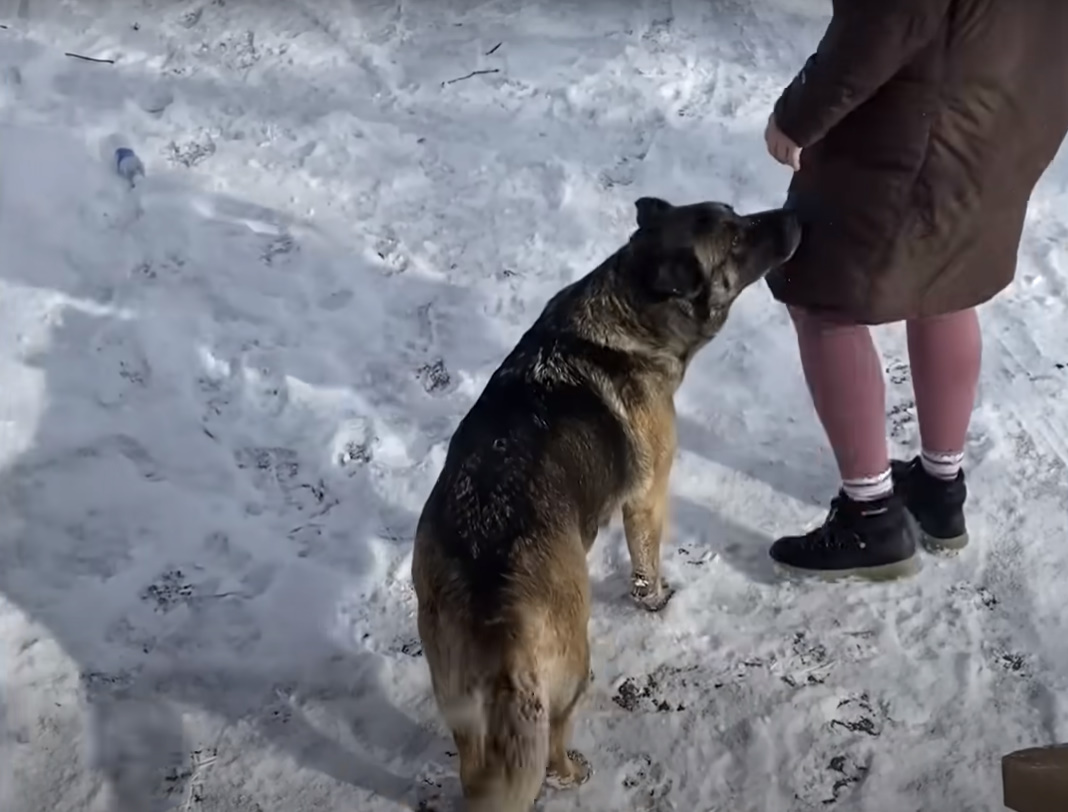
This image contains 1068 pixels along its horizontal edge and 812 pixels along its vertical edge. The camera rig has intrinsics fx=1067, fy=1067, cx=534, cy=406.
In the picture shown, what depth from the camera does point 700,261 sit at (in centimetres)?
328

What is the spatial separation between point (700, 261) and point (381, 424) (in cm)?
167

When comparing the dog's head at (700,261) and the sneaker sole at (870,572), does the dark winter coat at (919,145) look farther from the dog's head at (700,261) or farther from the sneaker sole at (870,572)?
the sneaker sole at (870,572)

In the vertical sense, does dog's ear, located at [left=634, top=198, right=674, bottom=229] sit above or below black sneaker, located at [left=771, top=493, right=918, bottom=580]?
above

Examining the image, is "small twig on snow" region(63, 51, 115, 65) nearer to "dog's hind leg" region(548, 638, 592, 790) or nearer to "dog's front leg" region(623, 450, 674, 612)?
"dog's front leg" region(623, 450, 674, 612)

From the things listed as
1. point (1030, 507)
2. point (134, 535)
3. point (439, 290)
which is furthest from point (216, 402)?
point (1030, 507)

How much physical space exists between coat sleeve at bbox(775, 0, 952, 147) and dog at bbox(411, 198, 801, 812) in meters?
0.40

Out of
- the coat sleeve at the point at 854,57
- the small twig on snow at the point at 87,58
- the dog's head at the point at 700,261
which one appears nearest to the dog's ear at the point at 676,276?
the dog's head at the point at 700,261

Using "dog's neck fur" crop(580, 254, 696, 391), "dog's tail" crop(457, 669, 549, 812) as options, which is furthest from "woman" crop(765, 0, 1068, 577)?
"dog's tail" crop(457, 669, 549, 812)

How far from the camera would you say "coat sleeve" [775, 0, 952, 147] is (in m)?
2.60

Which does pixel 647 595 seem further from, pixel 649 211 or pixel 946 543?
pixel 649 211

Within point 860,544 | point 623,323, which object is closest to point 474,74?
point 623,323

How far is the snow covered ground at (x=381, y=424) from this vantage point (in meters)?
3.29

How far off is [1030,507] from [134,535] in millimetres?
3311

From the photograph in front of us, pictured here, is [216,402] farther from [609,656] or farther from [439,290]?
[609,656]
